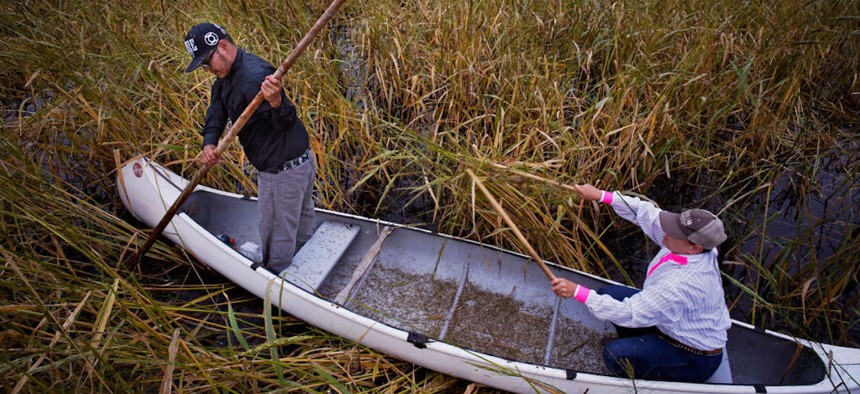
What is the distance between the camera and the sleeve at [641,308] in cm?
258

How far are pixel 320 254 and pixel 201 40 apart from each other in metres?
1.70

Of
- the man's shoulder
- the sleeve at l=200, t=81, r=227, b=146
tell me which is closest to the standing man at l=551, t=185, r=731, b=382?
the man's shoulder

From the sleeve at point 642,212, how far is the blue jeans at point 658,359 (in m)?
0.56

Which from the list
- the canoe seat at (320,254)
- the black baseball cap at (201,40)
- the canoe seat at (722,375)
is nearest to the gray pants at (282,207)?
the canoe seat at (320,254)

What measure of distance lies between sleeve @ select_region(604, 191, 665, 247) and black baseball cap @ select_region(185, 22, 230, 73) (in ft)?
8.03

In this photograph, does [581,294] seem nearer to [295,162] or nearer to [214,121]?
[295,162]

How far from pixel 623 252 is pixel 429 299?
1844mm

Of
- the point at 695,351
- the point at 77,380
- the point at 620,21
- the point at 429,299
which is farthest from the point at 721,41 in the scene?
the point at 77,380

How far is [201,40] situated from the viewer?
9.28ft

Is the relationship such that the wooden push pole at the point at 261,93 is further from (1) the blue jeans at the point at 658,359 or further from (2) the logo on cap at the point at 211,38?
(1) the blue jeans at the point at 658,359

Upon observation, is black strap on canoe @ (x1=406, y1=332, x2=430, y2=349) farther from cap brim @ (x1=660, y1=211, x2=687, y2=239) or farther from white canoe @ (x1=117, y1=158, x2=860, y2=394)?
cap brim @ (x1=660, y1=211, x2=687, y2=239)

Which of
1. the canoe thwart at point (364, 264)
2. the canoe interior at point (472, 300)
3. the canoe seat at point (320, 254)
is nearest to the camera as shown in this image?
the canoe interior at point (472, 300)

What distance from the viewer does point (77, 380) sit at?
2264mm

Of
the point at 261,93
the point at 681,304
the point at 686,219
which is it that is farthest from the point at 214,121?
the point at 681,304
